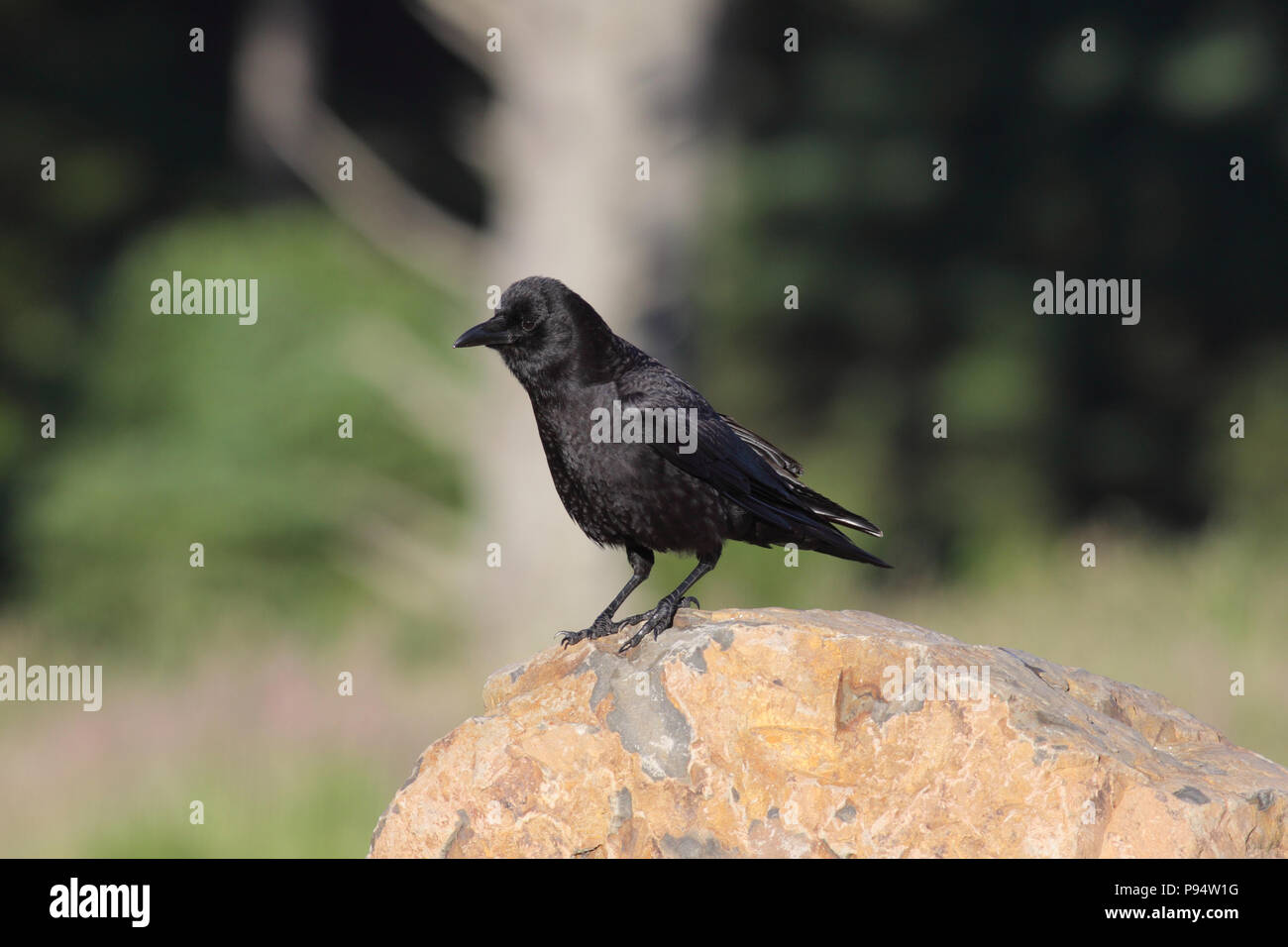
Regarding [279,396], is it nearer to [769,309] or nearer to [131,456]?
[131,456]

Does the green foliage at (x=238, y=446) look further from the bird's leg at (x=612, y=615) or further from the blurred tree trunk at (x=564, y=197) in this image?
the bird's leg at (x=612, y=615)

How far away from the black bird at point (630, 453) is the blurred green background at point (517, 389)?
1.89m

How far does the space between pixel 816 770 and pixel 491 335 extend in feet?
5.71

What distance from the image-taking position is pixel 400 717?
7062 mm

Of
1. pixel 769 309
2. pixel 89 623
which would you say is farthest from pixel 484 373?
pixel 769 309

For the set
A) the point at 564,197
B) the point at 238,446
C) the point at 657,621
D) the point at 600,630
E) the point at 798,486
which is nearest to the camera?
the point at 657,621

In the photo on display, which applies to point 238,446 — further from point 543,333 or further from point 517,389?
point 543,333

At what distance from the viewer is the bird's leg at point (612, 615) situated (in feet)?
15.1

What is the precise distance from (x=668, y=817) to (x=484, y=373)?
6.47 m

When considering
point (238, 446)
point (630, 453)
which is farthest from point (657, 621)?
point (238, 446)

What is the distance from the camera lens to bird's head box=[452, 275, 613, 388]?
4781mm

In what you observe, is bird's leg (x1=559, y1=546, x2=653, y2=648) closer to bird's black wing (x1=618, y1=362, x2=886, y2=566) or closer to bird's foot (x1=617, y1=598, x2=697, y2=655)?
bird's foot (x1=617, y1=598, x2=697, y2=655)

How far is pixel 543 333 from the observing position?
15.7 feet

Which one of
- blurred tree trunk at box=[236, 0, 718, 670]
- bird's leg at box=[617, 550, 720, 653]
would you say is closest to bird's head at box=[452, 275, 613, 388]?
bird's leg at box=[617, 550, 720, 653]
